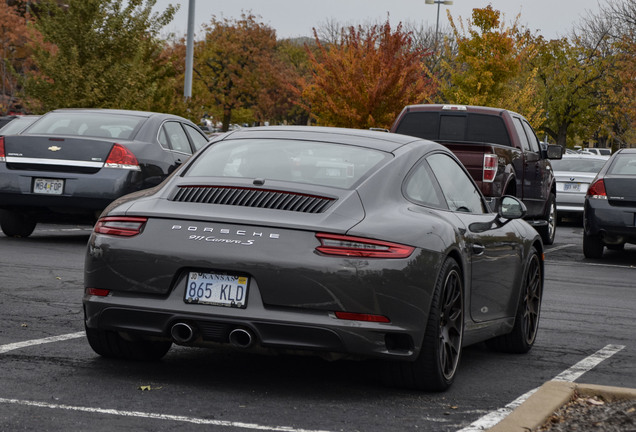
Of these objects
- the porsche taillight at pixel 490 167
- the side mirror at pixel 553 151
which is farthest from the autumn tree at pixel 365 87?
the porsche taillight at pixel 490 167

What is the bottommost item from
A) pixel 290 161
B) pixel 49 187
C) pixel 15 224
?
pixel 15 224

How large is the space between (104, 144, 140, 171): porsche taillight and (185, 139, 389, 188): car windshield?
21.6ft

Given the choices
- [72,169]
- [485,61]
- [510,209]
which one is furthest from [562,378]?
[485,61]

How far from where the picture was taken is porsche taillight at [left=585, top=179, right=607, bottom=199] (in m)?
15.8

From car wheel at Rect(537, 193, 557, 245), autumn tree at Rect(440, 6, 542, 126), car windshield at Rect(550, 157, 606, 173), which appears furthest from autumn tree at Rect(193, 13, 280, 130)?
car wheel at Rect(537, 193, 557, 245)

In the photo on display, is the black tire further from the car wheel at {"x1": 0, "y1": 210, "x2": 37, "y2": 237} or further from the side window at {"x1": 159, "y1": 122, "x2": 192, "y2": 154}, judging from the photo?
the car wheel at {"x1": 0, "y1": 210, "x2": 37, "y2": 237}

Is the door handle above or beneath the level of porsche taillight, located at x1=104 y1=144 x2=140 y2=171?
above

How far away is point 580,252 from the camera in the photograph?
17.6 metres

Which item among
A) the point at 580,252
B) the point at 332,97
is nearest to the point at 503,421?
the point at 580,252

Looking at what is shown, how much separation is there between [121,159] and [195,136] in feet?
7.27

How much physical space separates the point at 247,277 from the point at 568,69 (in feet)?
211

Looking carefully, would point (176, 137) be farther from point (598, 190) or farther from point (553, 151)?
point (553, 151)

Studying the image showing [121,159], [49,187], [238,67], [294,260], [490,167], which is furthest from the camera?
[238,67]

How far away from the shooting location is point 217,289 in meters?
5.71
